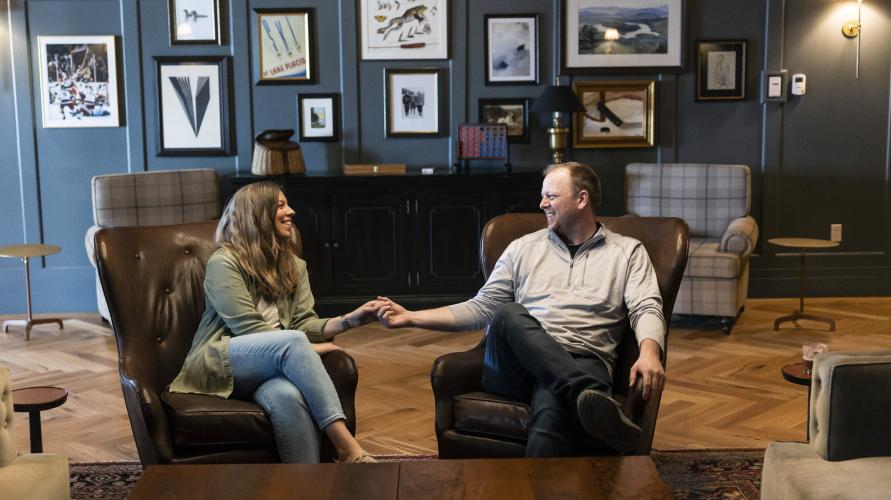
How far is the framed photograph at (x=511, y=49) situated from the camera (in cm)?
650

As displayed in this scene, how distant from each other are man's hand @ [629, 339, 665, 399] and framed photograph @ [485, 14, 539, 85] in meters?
3.81

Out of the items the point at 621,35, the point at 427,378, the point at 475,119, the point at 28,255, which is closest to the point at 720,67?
the point at 621,35

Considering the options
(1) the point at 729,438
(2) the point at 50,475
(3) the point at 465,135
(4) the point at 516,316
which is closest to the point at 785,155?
(3) the point at 465,135

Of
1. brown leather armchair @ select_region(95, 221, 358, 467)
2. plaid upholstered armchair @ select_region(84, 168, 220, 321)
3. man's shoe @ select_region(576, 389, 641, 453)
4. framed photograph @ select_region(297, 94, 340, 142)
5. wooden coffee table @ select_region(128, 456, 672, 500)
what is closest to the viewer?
wooden coffee table @ select_region(128, 456, 672, 500)

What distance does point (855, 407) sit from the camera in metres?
2.45

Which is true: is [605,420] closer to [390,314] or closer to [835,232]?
[390,314]

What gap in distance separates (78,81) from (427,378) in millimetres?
3161

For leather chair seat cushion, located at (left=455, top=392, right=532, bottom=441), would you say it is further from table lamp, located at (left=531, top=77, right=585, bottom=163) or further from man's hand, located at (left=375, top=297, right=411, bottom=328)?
table lamp, located at (left=531, top=77, right=585, bottom=163)

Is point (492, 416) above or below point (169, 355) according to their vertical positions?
below

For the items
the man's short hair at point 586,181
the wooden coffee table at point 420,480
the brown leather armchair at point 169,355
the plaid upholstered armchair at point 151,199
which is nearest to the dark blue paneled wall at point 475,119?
the plaid upholstered armchair at point 151,199

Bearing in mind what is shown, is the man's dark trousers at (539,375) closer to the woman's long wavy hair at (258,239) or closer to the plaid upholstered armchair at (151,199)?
the woman's long wavy hair at (258,239)

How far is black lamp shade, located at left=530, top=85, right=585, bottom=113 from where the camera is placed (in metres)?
6.12

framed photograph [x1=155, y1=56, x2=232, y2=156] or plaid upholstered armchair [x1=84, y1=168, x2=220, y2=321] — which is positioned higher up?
framed photograph [x1=155, y1=56, x2=232, y2=156]

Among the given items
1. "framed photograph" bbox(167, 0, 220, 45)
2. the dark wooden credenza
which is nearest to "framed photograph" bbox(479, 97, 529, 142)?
the dark wooden credenza
